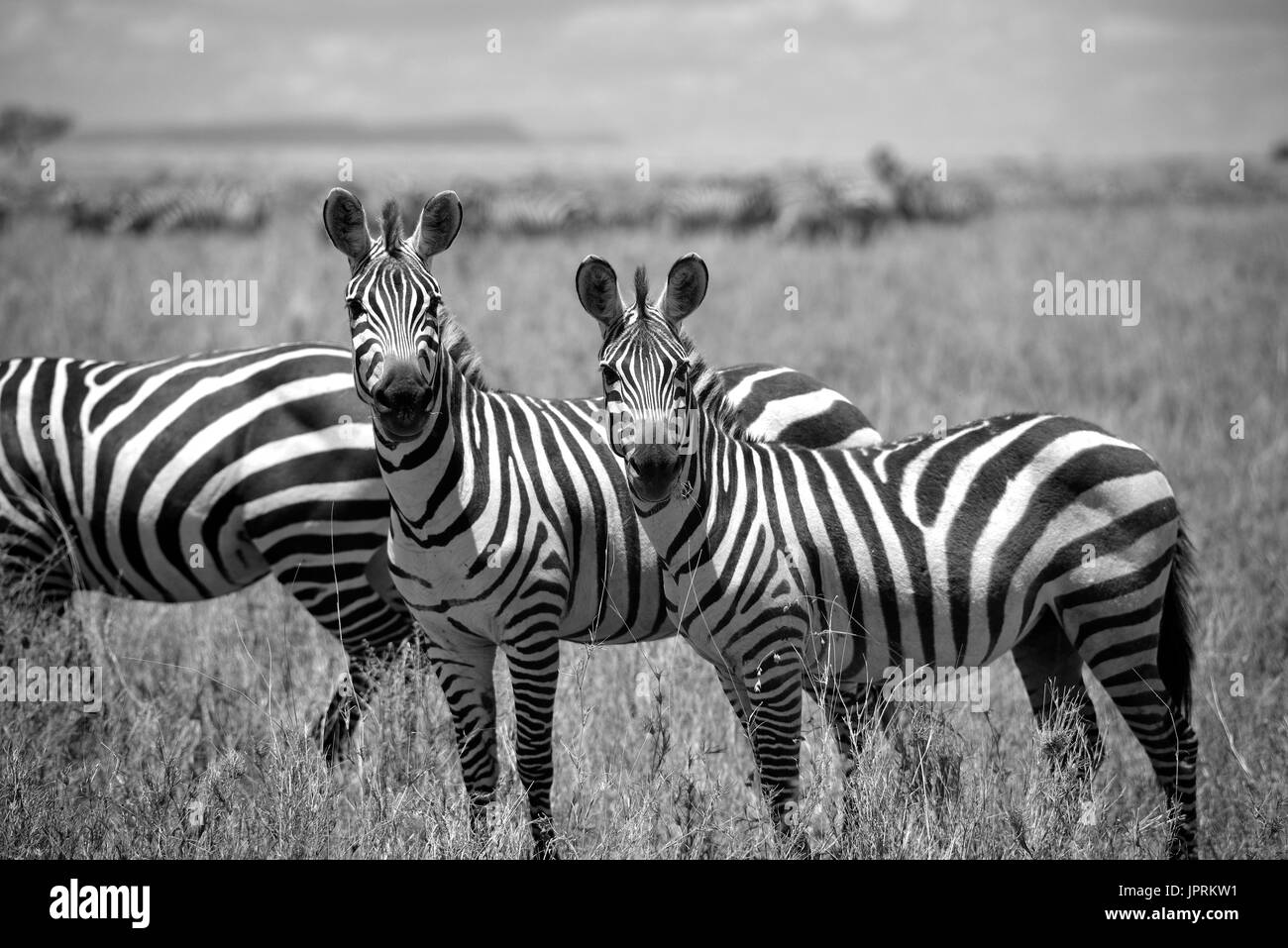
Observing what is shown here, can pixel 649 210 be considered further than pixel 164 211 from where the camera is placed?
Yes

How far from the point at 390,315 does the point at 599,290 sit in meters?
0.69

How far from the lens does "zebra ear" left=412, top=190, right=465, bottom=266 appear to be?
4.10m

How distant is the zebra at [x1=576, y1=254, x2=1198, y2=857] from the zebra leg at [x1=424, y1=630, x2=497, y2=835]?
760 mm

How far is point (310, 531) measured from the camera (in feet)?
16.3

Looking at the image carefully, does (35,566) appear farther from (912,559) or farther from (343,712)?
(912,559)

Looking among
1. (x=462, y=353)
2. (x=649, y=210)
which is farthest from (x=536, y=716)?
(x=649, y=210)

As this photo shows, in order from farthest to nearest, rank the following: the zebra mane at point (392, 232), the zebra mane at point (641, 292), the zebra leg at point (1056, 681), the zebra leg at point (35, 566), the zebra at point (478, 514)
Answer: the zebra leg at point (35, 566) → the zebra leg at point (1056, 681) → the zebra mane at point (392, 232) → the zebra at point (478, 514) → the zebra mane at point (641, 292)

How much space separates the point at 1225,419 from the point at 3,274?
47.3 feet

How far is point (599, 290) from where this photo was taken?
380 cm

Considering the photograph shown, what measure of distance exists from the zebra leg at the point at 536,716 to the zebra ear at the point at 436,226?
4.71ft

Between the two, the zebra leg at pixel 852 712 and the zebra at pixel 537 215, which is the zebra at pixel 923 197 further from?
the zebra leg at pixel 852 712

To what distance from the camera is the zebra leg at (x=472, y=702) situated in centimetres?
421

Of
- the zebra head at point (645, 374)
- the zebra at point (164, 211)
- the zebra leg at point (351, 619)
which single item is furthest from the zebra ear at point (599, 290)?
the zebra at point (164, 211)

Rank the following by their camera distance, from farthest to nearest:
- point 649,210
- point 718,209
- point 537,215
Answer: point 649,210 → point 718,209 → point 537,215
